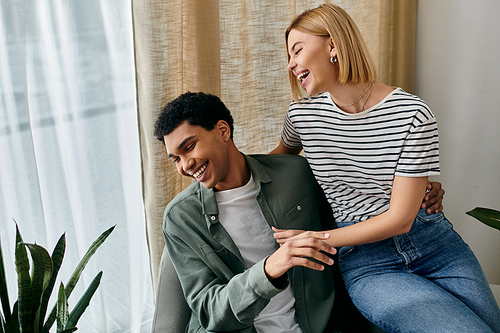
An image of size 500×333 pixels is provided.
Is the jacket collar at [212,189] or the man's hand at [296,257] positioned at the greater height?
the jacket collar at [212,189]

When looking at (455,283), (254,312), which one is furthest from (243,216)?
(455,283)

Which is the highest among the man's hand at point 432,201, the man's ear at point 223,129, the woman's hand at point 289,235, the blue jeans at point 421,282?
the man's ear at point 223,129

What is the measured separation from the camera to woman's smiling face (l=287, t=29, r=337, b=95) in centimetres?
123

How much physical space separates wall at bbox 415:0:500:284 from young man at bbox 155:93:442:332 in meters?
1.08

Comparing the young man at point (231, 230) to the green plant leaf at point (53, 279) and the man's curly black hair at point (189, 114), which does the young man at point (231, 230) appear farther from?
the green plant leaf at point (53, 279)

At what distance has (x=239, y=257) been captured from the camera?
1196 millimetres

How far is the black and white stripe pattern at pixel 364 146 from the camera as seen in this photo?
1.17 metres

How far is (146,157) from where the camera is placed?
4.64 feet

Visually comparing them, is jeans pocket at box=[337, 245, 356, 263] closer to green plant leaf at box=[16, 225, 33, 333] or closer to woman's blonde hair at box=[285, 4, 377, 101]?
woman's blonde hair at box=[285, 4, 377, 101]

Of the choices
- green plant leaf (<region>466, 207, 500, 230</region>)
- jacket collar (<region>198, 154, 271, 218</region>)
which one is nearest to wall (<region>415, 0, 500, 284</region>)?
green plant leaf (<region>466, 207, 500, 230</region>)

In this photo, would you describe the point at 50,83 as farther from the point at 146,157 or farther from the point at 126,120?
the point at 146,157

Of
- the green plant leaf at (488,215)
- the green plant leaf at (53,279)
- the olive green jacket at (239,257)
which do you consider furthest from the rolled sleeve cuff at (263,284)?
the green plant leaf at (488,215)

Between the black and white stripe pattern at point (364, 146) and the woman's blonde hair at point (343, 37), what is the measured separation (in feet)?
0.35

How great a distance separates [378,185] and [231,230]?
1.57 feet
